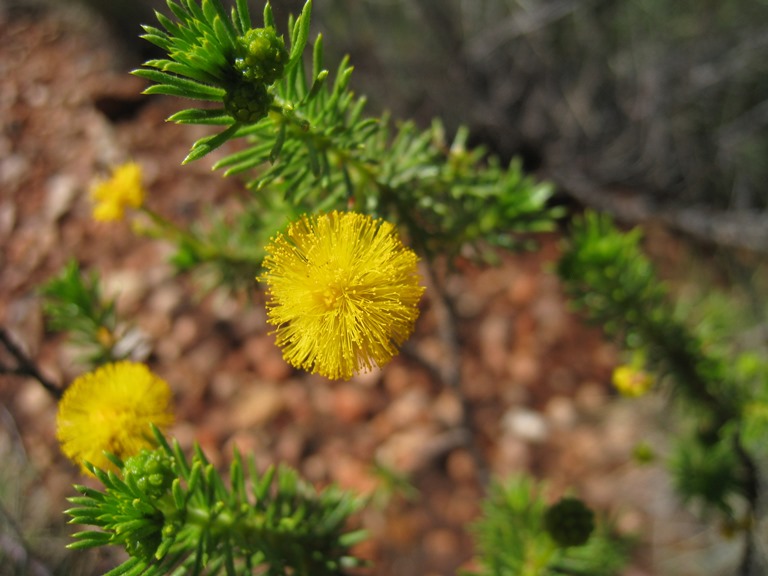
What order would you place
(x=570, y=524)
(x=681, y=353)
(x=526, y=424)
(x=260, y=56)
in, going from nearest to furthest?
1. (x=260, y=56)
2. (x=570, y=524)
3. (x=681, y=353)
4. (x=526, y=424)

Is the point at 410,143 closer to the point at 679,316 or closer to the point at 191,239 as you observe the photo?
the point at 191,239

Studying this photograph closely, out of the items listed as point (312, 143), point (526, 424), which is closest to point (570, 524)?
point (312, 143)

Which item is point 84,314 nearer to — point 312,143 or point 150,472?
point 150,472

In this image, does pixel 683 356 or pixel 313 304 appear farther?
pixel 683 356

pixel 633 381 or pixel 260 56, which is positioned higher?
pixel 260 56

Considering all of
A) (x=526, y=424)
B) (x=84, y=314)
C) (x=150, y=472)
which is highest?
(x=84, y=314)

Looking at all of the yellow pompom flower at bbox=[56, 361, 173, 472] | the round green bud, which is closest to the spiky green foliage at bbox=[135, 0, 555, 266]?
the yellow pompom flower at bbox=[56, 361, 173, 472]

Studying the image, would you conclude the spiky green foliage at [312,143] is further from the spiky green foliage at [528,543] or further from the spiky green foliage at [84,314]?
the spiky green foliage at [528,543]
